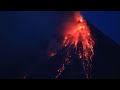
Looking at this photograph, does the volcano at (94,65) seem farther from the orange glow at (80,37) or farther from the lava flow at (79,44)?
the orange glow at (80,37)

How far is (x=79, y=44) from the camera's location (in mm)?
6223

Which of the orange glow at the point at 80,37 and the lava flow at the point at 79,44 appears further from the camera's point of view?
the orange glow at the point at 80,37

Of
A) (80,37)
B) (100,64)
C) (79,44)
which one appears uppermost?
(80,37)

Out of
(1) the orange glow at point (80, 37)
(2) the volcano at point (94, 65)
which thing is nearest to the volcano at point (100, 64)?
(2) the volcano at point (94, 65)

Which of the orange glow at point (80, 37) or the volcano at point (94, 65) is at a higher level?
the orange glow at point (80, 37)

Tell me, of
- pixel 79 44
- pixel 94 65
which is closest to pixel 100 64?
pixel 94 65

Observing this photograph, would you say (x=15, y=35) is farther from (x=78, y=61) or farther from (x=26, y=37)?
(x=78, y=61)

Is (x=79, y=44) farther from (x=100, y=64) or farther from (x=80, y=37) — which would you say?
(x=100, y=64)

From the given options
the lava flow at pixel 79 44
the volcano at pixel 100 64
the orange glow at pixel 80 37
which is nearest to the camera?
the volcano at pixel 100 64

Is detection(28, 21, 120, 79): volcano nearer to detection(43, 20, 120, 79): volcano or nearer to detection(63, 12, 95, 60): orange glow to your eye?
detection(43, 20, 120, 79): volcano

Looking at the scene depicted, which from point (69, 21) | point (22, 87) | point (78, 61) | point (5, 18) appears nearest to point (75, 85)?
point (78, 61)

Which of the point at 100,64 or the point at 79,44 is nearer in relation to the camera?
the point at 100,64

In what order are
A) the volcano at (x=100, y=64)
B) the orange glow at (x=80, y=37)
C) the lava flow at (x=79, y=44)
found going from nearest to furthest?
1. the volcano at (x=100, y=64)
2. the lava flow at (x=79, y=44)
3. the orange glow at (x=80, y=37)

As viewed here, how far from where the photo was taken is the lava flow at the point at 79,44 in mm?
5473
